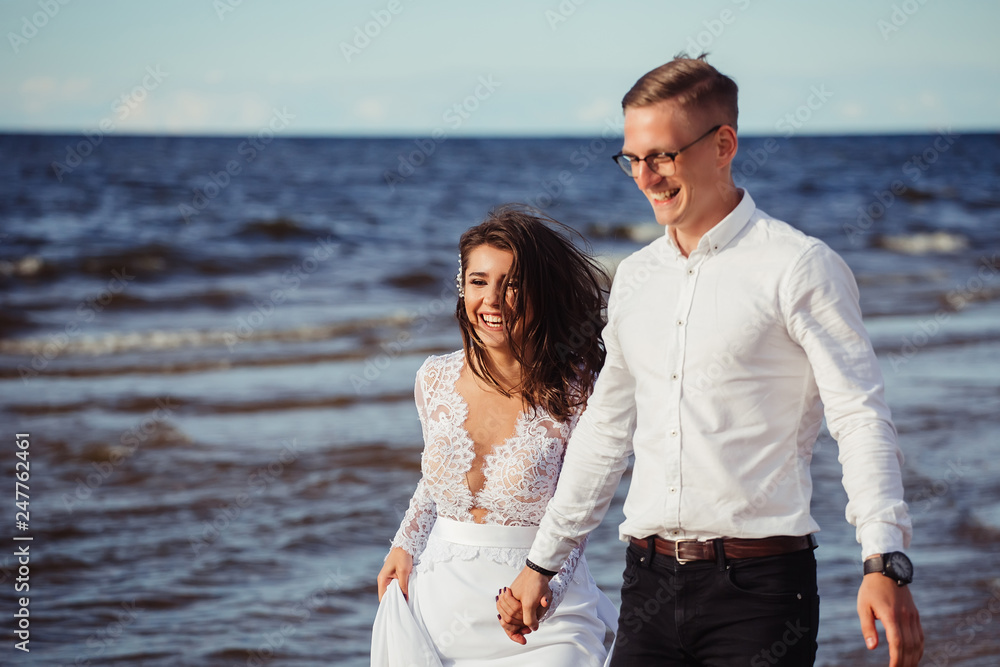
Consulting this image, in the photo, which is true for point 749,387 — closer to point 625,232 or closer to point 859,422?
point 859,422

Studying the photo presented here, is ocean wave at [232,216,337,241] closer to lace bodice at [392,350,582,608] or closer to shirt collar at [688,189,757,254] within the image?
lace bodice at [392,350,582,608]

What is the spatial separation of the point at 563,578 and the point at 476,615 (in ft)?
0.79

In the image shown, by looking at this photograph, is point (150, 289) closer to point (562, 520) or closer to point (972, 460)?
point (972, 460)

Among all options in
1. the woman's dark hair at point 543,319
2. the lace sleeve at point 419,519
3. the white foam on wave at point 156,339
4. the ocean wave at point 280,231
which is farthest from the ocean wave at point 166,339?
the ocean wave at point 280,231

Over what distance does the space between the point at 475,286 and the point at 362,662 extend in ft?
6.63

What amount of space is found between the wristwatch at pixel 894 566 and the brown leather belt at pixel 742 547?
28cm

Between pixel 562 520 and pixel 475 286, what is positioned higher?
pixel 475 286

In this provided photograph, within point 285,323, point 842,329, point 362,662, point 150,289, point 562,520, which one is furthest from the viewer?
point 150,289

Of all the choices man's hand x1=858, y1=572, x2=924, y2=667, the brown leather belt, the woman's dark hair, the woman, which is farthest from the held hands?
man's hand x1=858, y1=572, x2=924, y2=667

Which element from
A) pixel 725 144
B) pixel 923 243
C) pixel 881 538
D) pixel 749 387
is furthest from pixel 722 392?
pixel 923 243

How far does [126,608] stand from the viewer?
467 cm

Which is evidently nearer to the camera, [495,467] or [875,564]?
[875,564]

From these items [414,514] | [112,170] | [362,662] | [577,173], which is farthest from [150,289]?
[577,173]

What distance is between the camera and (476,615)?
2.57 m
